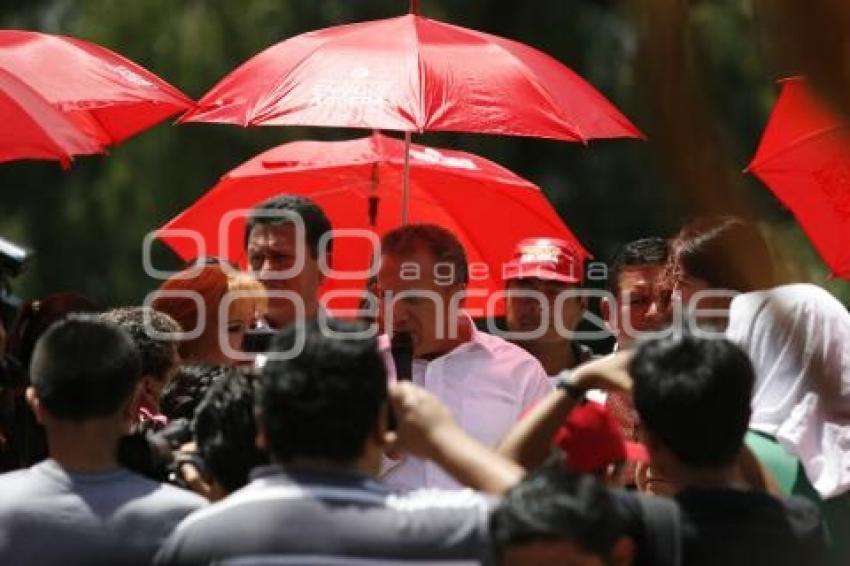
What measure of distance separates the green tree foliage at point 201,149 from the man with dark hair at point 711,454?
28.7 ft

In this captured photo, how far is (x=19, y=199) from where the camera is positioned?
14000mm

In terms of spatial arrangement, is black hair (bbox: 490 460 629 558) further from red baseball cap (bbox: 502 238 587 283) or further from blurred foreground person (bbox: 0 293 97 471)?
red baseball cap (bbox: 502 238 587 283)

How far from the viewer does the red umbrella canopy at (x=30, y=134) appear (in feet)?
16.5

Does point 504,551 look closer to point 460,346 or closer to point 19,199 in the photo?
point 460,346

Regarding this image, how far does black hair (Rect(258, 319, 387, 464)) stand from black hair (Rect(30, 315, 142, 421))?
49 centimetres

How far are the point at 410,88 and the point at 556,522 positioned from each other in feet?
10.1

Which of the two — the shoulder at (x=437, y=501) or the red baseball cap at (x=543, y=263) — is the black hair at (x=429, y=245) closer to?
the red baseball cap at (x=543, y=263)

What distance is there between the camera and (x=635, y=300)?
5414 mm

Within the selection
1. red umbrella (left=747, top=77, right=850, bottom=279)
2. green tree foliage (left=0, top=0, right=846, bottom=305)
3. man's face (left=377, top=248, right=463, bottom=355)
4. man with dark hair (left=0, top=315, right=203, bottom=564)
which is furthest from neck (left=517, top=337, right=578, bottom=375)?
green tree foliage (left=0, top=0, right=846, bottom=305)

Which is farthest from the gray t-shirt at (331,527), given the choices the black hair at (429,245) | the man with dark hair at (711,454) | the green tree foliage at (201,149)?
the green tree foliage at (201,149)

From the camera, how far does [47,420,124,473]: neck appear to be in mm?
3039

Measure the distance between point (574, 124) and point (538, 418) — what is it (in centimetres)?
271

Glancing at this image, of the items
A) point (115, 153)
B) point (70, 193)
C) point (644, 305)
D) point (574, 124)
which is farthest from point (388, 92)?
point (70, 193)

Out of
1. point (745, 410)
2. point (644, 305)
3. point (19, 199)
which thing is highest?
point (745, 410)
